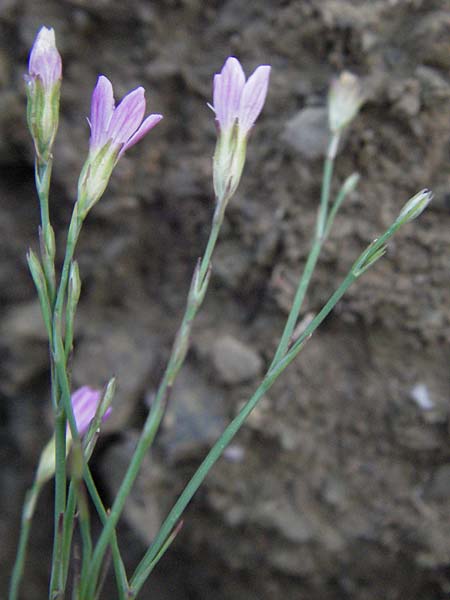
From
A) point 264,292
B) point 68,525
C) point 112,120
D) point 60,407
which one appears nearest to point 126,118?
point 112,120

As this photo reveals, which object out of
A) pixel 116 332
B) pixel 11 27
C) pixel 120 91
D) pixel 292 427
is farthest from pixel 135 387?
pixel 11 27

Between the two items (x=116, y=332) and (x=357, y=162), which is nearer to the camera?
(x=357, y=162)

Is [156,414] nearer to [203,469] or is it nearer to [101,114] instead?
[203,469]

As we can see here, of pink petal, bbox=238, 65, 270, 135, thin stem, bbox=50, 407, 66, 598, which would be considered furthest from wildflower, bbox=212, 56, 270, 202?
thin stem, bbox=50, 407, 66, 598

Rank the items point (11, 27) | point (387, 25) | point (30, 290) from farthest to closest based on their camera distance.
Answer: point (30, 290)
point (11, 27)
point (387, 25)

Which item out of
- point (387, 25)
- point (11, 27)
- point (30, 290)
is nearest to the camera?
point (387, 25)

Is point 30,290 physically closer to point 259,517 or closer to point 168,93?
point 168,93
